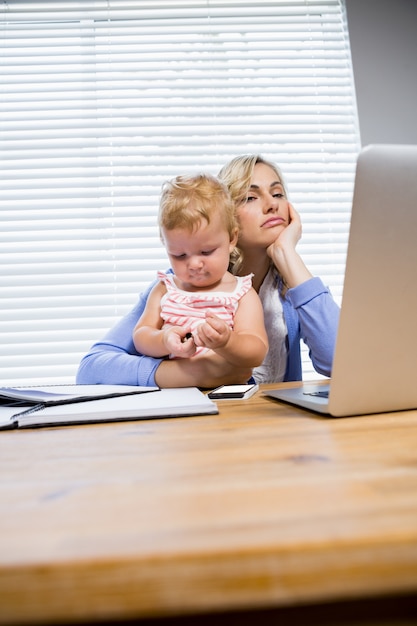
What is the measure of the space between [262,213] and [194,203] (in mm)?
328

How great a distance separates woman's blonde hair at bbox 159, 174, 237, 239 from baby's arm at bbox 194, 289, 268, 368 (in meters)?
0.23

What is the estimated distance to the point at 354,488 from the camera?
32 cm

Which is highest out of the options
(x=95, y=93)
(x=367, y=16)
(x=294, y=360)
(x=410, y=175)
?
(x=367, y=16)

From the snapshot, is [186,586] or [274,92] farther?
[274,92]

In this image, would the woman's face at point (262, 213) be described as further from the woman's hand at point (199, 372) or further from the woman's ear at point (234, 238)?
the woman's hand at point (199, 372)

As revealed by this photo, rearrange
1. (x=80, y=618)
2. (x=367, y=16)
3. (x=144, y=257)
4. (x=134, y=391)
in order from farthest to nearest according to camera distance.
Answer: (x=367, y=16), (x=144, y=257), (x=134, y=391), (x=80, y=618)

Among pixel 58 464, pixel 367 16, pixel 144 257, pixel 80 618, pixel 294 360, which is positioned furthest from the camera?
pixel 367 16

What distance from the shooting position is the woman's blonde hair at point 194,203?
125 centimetres

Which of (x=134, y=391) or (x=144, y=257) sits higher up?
(x=144, y=257)

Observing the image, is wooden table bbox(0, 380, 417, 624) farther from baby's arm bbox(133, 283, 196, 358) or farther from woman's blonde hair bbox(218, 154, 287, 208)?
woman's blonde hair bbox(218, 154, 287, 208)

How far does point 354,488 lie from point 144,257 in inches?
79.9

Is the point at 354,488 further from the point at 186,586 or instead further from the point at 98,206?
the point at 98,206

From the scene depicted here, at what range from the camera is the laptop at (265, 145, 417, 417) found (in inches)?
19.8

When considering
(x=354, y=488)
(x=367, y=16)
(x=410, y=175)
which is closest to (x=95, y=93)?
(x=367, y=16)
